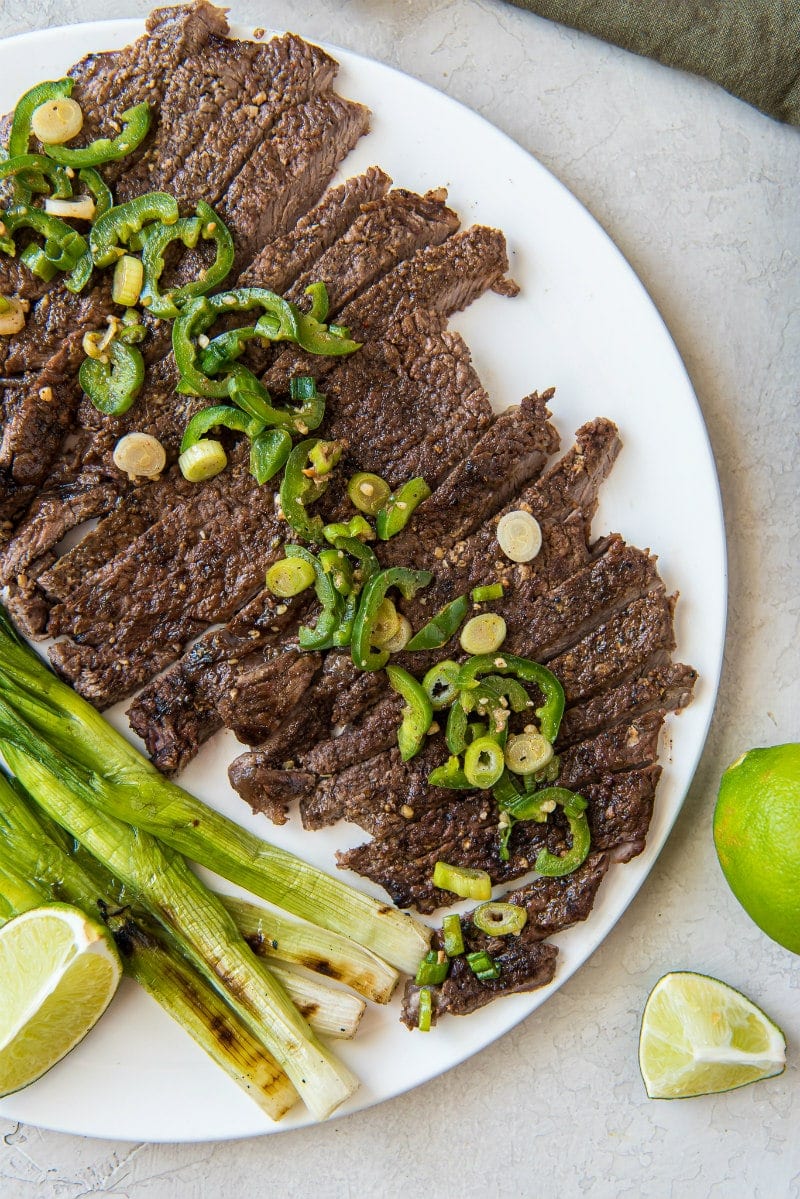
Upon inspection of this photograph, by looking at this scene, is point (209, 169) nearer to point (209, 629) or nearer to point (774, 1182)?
point (209, 629)

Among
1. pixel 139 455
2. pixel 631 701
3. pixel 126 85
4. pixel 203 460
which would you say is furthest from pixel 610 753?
pixel 126 85

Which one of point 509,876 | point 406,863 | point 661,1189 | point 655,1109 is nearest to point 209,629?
point 406,863

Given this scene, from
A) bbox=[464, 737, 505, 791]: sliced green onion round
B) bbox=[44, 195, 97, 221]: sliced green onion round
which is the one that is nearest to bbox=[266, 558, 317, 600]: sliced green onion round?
bbox=[464, 737, 505, 791]: sliced green onion round

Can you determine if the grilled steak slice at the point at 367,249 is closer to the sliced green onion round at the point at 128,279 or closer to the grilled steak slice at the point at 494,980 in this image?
the sliced green onion round at the point at 128,279

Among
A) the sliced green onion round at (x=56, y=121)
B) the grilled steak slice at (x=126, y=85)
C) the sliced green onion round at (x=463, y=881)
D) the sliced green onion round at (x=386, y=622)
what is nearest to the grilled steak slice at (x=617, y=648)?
the sliced green onion round at (x=386, y=622)

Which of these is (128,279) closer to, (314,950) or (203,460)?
(203,460)

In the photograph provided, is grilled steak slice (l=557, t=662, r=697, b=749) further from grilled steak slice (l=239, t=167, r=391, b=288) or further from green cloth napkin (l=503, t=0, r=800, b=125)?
green cloth napkin (l=503, t=0, r=800, b=125)
